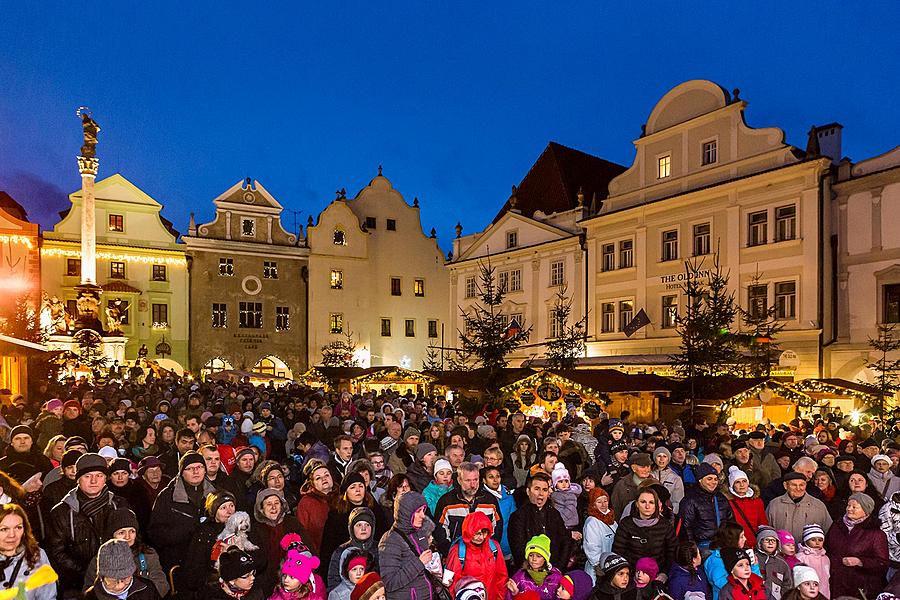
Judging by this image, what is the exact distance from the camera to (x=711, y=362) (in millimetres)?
22312

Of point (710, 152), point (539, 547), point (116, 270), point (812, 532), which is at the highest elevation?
point (710, 152)

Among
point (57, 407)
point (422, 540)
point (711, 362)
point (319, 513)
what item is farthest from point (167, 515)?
point (711, 362)

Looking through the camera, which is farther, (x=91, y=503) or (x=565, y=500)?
(x=565, y=500)

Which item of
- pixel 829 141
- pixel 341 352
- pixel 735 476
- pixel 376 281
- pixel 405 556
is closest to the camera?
pixel 405 556

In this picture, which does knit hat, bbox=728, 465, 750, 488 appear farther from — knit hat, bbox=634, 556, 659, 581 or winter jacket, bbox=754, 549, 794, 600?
knit hat, bbox=634, 556, 659, 581

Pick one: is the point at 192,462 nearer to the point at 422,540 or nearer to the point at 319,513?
the point at 319,513

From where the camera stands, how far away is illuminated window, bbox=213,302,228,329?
140 ft

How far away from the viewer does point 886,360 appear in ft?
81.0

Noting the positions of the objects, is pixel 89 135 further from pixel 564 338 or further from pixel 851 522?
pixel 851 522

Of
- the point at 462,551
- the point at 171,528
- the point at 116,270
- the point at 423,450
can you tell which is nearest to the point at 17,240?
the point at 116,270

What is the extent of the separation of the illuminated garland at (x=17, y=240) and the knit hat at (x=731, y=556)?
39694mm

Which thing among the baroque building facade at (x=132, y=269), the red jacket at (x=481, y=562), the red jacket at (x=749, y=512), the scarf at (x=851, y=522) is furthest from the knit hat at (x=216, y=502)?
the baroque building facade at (x=132, y=269)

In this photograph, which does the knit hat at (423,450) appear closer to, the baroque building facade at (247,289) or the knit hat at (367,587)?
the knit hat at (367,587)

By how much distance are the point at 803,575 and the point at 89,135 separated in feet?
112
